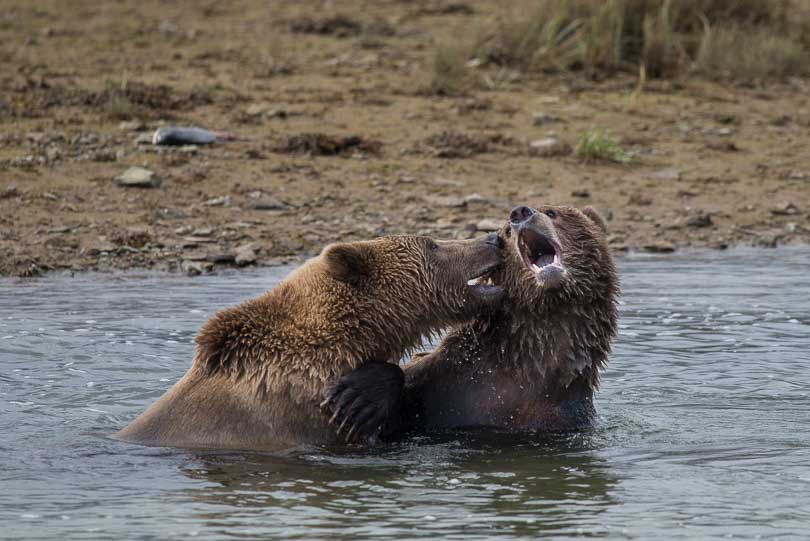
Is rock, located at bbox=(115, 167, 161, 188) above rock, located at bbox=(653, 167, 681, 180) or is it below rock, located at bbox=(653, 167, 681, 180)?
above

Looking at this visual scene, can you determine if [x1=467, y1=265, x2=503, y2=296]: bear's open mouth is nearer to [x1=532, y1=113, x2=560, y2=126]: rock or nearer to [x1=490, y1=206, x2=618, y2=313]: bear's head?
[x1=490, y1=206, x2=618, y2=313]: bear's head

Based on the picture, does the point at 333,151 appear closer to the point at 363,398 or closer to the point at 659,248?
the point at 659,248

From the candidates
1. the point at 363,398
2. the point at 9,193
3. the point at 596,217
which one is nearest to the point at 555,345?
the point at 596,217

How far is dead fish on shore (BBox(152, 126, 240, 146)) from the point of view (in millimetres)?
13805

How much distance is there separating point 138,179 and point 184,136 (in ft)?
3.37

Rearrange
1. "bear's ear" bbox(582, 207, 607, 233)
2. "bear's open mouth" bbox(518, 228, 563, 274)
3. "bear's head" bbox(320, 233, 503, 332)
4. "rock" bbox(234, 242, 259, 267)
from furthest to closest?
1. "rock" bbox(234, 242, 259, 267)
2. "bear's ear" bbox(582, 207, 607, 233)
3. "bear's open mouth" bbox(518, 228, 563, 274)
4. "bear's head" bbox(320, 233, 503, 332)

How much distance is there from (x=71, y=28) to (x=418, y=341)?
12.6 metres

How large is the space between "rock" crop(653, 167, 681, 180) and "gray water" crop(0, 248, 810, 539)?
3.57 m

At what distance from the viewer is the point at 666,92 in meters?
16.5

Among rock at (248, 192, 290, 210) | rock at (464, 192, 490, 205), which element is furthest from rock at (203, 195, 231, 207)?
rock at (464, 192, 490, 205)

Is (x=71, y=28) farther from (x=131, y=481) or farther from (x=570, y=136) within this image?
(x=131, y=481)

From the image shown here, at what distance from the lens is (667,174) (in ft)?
46.5

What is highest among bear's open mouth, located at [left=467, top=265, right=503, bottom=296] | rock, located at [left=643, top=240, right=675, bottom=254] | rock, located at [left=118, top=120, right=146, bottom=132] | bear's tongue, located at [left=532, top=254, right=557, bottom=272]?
rock, located at [left=118, top=120, right=146, bottom=132]

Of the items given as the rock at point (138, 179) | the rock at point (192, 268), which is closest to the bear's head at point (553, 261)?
the rock at point (192, 268)
